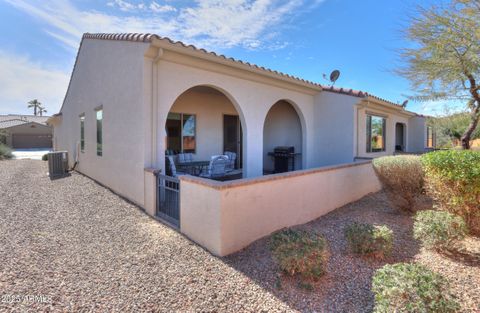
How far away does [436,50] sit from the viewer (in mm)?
5613

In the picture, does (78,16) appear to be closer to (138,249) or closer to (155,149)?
(155,149)

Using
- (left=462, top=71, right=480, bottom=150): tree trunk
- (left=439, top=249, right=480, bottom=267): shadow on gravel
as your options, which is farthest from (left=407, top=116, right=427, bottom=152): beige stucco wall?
(left=439, top=249, right=480, bottom=267): shadow on gravel

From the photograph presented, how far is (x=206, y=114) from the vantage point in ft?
35.5

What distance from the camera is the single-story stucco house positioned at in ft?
14.8

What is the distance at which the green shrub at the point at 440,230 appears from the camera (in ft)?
12.8

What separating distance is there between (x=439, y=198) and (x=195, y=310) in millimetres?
4767

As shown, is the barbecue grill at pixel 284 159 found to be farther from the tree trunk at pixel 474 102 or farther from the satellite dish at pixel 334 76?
the tree trunk at pixel 474 102

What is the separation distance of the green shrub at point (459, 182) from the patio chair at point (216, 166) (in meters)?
5.02

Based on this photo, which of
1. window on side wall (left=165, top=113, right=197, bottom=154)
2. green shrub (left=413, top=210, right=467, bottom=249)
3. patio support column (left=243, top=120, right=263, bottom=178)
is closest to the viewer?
green shrub (left=413, top=210, right=467, bottom=249)

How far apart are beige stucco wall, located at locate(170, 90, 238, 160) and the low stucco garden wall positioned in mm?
5802

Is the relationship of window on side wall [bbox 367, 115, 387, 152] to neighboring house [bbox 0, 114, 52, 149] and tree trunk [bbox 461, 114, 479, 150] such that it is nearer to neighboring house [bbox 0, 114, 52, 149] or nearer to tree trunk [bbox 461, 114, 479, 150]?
tree trunk [bbox 461, 114, 479, 150]

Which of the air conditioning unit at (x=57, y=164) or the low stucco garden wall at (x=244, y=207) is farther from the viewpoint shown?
the air conditioning unit at (x=57, y=164)

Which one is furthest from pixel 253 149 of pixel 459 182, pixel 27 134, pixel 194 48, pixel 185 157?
pixel 27 134

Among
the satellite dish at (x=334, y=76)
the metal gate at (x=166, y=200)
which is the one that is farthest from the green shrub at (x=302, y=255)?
the satellite dish at (x=334, y=76)
